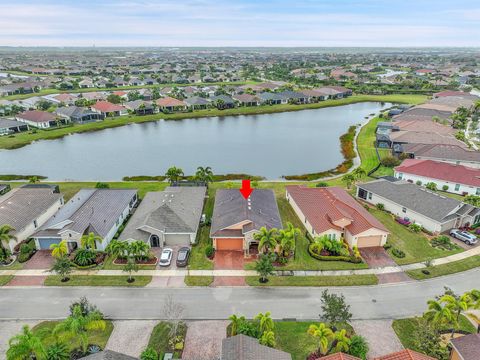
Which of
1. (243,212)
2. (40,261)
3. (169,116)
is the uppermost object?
(243,212)

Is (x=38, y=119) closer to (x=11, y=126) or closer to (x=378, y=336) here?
(x=11, y=126)

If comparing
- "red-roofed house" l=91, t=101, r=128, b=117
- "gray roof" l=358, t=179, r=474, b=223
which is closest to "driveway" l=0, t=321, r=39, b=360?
"gray roof" l=358, t=179, r=474, b=223

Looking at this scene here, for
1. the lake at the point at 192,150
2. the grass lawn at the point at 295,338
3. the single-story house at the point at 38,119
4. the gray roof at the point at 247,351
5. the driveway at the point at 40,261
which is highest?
the gray roof at the point at 247,351

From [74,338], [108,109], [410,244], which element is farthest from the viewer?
[108,109]

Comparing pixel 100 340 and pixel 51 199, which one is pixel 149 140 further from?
pixel 100 340

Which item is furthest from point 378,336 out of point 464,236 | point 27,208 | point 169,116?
point 169,116

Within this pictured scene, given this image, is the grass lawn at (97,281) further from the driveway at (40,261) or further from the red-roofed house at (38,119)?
the red-roofed house at (38,119)

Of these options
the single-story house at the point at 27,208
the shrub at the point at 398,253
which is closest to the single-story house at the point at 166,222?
the single-story house at the point at 27,208
